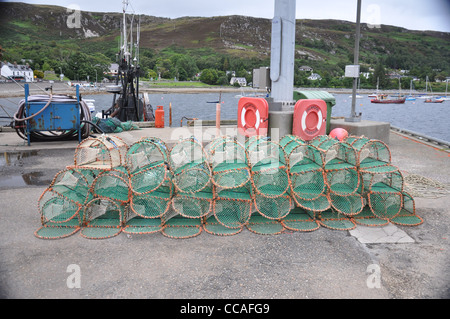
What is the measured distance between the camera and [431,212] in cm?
741

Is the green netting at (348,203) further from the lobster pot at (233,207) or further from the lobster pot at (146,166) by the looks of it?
the lobster pot at (146,166)

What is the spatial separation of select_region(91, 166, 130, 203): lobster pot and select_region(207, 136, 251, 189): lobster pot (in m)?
1.64

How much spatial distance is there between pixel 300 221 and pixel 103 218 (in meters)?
3.68

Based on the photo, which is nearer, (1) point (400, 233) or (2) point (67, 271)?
(2) point (67, 271)

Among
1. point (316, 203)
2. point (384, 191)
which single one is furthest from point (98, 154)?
point (384, 191)

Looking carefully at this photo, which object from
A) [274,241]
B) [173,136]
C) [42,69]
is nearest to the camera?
[274,241]

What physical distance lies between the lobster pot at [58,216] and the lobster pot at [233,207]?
243 cm

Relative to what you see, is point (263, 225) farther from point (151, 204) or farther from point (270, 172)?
point (151, 204)

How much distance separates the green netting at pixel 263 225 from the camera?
253 inches

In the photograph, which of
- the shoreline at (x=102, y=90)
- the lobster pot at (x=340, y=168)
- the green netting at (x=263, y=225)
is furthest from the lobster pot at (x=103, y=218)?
the shoreline at (x=102, y=90)
